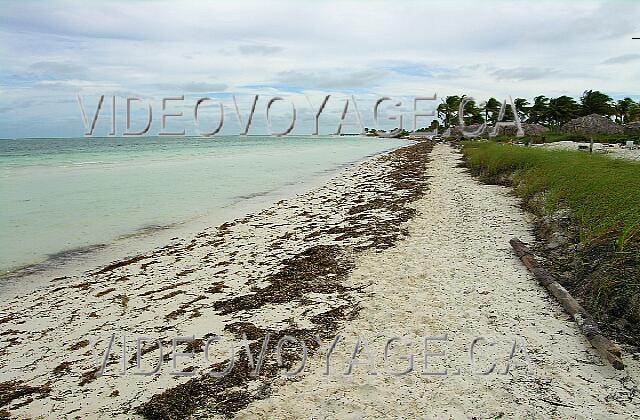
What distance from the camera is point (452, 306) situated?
208 inches

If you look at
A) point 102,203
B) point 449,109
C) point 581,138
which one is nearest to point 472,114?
point 449,109

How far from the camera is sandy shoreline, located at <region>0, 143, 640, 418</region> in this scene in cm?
360

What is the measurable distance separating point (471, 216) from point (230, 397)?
7.76 metres

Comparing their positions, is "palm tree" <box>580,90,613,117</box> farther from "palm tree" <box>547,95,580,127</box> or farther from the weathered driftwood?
the weathered driftwood

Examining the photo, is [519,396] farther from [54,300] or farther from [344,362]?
[54,300]

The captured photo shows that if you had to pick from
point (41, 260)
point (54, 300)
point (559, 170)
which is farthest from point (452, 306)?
point (41, 260)

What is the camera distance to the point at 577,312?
480cm

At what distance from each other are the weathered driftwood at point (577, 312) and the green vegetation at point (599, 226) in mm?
214

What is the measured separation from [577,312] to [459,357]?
1499mm

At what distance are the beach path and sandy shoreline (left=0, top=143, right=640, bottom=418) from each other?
14 mm

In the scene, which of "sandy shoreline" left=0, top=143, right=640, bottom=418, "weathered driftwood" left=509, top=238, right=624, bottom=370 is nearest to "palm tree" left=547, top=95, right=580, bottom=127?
"sandy shoreline" left=0, top=143, right=640, bottom=418

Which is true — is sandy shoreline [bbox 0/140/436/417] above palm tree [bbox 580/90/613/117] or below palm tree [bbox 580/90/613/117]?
below

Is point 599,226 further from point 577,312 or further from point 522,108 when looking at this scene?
point 522,108

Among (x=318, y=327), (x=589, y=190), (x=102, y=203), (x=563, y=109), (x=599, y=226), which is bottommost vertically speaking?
(x=102, y=203)
